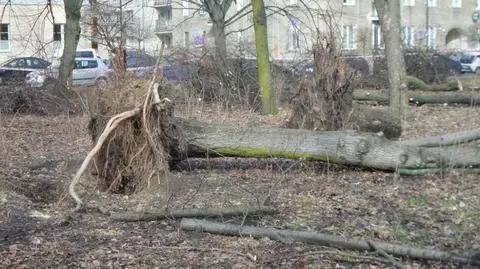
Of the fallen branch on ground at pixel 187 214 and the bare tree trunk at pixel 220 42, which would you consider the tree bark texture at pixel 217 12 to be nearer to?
the bare tree trunk at pixel 220 42

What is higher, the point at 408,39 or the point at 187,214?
the point at 408,39

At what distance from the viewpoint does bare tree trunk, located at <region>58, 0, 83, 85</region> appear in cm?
1819

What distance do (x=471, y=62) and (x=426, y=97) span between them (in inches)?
1063

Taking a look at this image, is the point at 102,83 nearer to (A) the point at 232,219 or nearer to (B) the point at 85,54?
(A) the point at 232,219

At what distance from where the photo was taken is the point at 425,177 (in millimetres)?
8570

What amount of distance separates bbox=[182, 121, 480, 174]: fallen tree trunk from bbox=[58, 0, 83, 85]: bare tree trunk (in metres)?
10.3

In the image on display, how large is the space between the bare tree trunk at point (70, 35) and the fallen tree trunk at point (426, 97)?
761 cm

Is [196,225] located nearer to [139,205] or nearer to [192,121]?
[139,205]

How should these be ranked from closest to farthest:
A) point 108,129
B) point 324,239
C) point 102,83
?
point 324,239 → point 108,129 → point 102,83

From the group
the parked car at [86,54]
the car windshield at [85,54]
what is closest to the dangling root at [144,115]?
the parked car at [86,54]

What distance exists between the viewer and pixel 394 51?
1495cm

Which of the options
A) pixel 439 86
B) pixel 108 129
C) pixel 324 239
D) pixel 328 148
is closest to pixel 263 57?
pixel 439 86

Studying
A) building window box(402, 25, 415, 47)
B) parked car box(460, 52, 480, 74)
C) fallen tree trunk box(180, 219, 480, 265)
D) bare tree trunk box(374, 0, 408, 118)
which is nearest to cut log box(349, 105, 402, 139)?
bare tree trunk box(374, 0, 408, 118)

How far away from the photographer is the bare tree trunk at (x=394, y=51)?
14688 millimetres
